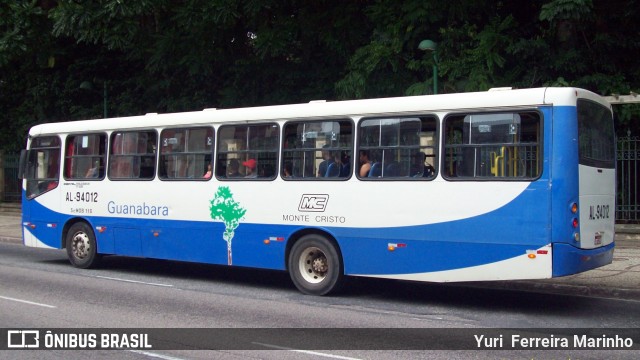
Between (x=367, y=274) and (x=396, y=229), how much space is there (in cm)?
85

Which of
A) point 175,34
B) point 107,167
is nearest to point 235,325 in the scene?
point 107,167

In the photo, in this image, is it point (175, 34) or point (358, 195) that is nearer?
point (358, 195)

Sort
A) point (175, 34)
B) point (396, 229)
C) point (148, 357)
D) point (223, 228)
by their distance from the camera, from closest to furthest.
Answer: point (148, 357), point (396, 229), point (223, 228), point (175, 34)

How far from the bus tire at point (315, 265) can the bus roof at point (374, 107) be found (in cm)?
198

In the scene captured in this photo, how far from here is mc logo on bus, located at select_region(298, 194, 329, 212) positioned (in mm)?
12000

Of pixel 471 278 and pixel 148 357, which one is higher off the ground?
pixel 471 278

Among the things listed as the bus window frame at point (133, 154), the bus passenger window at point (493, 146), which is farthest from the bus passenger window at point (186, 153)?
the bus passenger window at point (493, 146)

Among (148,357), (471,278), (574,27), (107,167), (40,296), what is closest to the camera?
(148,357)

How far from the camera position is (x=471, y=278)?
1055 cm

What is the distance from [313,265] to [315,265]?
39mm

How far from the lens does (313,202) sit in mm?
12109

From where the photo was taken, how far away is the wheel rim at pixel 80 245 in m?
15.7

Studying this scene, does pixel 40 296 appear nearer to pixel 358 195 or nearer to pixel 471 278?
pixel 358 195

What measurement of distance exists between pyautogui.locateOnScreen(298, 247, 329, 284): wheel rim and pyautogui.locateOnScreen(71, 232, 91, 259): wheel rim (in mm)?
5533
